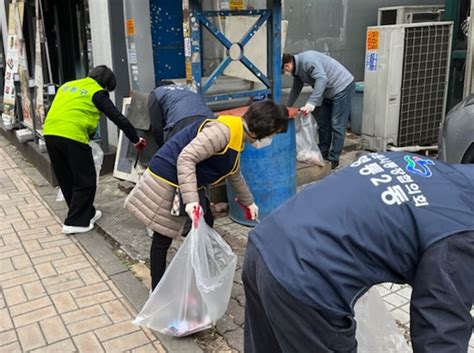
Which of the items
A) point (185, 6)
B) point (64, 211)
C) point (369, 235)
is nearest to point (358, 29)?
point (185, 6)

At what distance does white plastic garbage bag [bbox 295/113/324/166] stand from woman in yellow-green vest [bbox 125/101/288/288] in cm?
233

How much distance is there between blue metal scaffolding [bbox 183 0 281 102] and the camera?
4.05 meters

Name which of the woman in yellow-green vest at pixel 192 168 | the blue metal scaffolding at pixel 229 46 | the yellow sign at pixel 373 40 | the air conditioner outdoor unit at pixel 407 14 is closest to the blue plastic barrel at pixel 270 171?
the blue metal scaffolding at pixel 229 46

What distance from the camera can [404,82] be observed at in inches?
241

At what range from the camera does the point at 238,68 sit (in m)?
4.66

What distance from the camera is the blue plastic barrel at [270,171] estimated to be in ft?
14.2

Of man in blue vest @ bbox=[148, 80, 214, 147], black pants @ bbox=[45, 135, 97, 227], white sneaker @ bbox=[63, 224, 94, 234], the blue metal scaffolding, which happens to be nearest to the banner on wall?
black pants @ bbox=[45, 135, 97, 227]

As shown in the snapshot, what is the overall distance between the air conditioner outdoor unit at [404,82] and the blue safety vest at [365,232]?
15.5 feet

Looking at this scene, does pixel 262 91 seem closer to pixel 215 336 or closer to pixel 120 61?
pixel 120 61

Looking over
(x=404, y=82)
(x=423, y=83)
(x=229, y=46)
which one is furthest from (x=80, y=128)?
(x=423, y=83)

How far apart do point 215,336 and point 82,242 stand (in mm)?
1789

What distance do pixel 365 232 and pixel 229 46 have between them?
3052mm

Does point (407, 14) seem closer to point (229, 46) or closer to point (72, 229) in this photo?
point (229, 46)

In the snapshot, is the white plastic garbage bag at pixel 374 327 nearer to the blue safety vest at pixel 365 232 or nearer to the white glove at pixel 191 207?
the blue safety vest at pixel 365 232
